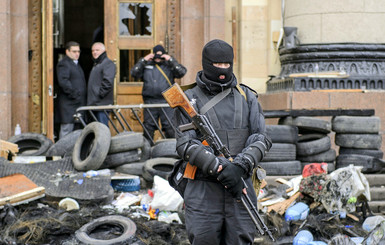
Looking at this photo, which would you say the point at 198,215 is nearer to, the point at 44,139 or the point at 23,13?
the point at 44,139

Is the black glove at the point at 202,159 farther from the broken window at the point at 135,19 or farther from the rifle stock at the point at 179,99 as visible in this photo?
the broken window at the point at 135,19

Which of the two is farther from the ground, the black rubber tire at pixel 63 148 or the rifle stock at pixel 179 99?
the rifle stock at pixel 179 99

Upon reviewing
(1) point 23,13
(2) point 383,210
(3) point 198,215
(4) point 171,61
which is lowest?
(2) point 383,210

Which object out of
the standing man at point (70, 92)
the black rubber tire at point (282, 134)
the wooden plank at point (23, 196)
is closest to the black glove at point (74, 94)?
the standing man at point (70, 92)

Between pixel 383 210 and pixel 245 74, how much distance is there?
16.1 feet

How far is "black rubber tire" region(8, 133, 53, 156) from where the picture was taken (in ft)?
32.9

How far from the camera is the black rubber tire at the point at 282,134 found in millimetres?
8578

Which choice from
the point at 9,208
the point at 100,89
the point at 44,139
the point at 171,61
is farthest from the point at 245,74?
the point at 9,208

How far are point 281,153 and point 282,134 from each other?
0.84ft

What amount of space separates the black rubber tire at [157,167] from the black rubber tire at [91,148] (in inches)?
22.9

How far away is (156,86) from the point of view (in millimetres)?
10422

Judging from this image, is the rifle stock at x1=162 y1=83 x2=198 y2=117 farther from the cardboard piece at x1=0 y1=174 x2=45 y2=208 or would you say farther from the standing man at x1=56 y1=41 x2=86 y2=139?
the standing man at x1=56 y1=41 x2=86 y2=139

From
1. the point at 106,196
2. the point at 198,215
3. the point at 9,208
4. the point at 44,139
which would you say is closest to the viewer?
the point at 198,215

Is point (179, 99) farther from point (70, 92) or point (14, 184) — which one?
point (70, 92)
